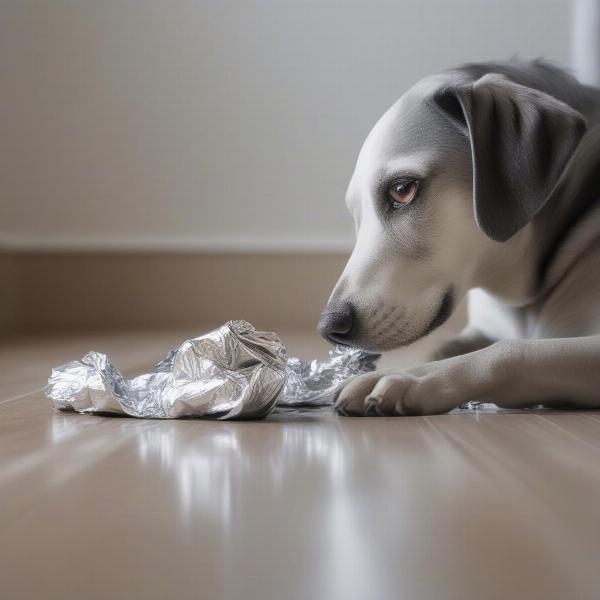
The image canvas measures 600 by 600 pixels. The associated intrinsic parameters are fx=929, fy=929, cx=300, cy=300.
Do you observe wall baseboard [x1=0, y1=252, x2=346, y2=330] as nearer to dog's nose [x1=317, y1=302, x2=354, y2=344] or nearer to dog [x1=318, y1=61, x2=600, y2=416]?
dog [x1=318, y1=61, x2=600, y2=416]

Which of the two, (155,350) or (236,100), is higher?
(236,100)

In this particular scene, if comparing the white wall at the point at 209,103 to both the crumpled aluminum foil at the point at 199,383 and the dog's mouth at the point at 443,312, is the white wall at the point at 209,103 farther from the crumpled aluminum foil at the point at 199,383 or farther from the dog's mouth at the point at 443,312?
the crumpled aluminum foil at the point at 199,383

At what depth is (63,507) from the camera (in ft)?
1.96

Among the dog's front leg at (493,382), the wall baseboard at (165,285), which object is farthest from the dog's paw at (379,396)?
the wall baseboard at (165,285)

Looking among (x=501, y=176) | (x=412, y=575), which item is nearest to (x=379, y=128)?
(x=501, y=176)

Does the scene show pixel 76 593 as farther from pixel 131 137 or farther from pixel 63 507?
pixel 131 137

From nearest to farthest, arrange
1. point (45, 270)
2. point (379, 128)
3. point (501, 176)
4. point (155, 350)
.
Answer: point (501, 176) → point (379, 128) → point (155, 350) → point (45, 270)

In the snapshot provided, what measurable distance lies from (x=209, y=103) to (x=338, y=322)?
2.51 m

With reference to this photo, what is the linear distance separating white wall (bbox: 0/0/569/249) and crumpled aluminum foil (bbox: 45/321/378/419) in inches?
97.2

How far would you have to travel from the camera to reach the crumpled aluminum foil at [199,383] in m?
0.99

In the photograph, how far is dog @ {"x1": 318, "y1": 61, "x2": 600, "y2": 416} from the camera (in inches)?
48.1

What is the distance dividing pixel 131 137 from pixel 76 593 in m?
3.25

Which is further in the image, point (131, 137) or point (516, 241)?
point (131, 137)

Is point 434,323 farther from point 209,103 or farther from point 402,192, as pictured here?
point 209,103
